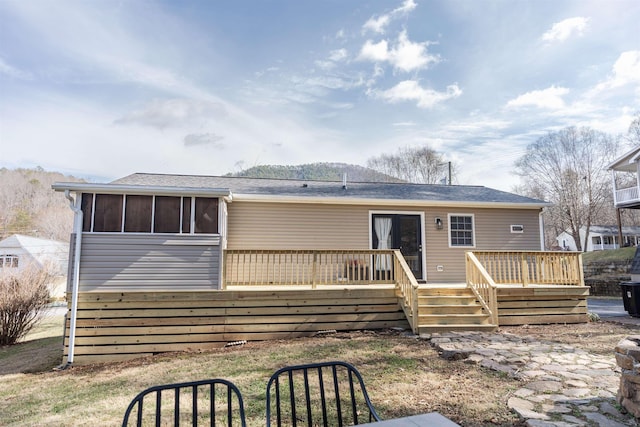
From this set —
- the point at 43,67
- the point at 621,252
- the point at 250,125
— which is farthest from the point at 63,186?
the point at 621,252

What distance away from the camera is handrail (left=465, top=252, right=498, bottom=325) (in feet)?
20.7

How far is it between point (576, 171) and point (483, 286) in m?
24.8

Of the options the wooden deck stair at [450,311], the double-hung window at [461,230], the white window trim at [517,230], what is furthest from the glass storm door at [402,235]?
the white window trim at [517,230]

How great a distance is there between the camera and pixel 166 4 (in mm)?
9445

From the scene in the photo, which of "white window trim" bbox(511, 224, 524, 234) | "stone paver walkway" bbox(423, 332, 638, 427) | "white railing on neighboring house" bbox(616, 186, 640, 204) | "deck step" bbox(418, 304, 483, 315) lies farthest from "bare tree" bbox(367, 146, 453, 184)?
"stone paver walkway" bbox(423, 332, 638, 427)

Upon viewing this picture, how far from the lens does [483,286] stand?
21.8 feet

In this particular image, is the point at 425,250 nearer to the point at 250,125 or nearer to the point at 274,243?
the point at 274,243

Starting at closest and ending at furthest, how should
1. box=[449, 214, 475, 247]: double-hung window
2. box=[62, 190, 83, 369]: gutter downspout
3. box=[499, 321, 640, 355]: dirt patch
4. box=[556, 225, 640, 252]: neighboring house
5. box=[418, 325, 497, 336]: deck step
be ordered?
1. box=[499, 321, 640, 355]: dirt patch
2. box=[62, 190, 83, 369]: gutter downspout
3. box=[418, 325, 497, 336]: deck step
4. box=[449, 214, 475, 247]: double-hung window
5. box=[556, 225, 640, 252]: neighboring house

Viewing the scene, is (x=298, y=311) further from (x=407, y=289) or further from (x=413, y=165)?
(x=413, y=165)

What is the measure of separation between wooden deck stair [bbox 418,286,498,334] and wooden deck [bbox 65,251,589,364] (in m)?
0.02

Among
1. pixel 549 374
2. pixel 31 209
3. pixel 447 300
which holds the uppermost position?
pixel 31 209

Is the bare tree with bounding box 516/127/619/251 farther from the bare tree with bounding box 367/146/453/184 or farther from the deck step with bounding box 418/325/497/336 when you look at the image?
the deck step with bounding box 418/325/497/336

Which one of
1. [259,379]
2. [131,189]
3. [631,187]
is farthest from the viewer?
[631,187]

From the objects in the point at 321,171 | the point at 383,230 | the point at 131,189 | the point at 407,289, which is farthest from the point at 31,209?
the point at 407,289
